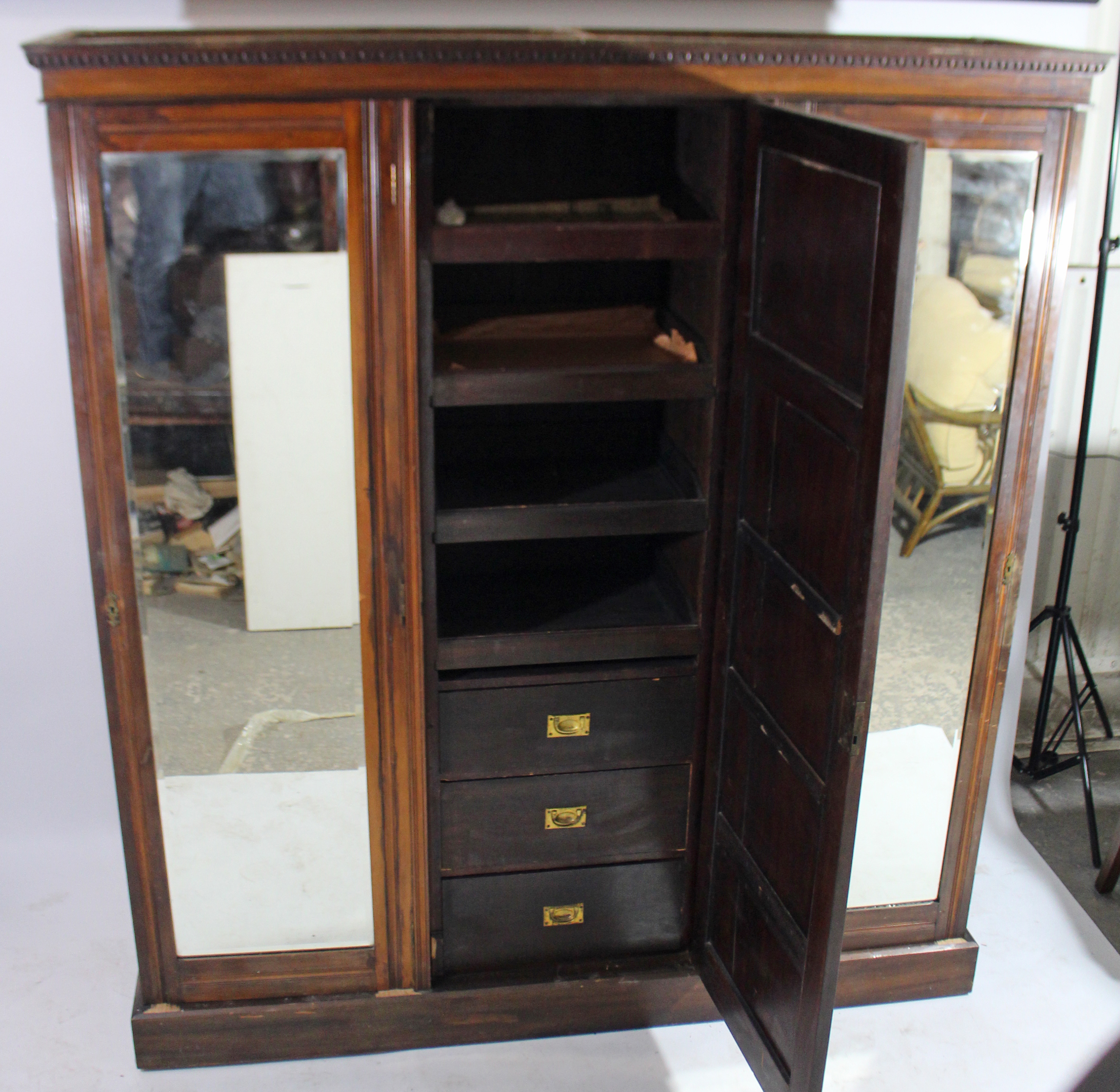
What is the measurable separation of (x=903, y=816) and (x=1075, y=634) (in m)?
0.95

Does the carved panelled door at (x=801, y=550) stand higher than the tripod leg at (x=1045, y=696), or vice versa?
the carved panelled door at (x=801, y=550)

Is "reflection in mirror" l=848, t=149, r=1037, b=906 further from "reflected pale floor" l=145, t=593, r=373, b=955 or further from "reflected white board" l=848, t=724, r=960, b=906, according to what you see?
"reflected pale floor" l=145, t=593, r=373, b=955

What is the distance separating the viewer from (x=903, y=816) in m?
2.62

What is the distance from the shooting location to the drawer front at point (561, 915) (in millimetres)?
2605

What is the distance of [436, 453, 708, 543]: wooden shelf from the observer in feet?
7.73

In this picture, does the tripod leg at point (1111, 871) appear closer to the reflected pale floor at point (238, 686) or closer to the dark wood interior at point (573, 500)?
the dark wood interior at point (573, 500)

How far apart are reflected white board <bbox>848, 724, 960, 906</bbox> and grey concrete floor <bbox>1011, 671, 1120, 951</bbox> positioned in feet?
2.10

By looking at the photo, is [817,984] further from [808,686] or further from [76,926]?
[76,926]

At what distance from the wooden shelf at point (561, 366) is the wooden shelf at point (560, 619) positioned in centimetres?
45

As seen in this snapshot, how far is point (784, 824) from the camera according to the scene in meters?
2.21

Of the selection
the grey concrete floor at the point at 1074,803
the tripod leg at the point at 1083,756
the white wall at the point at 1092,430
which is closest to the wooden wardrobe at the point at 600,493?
the grey concrete floor at the point at 1074,803

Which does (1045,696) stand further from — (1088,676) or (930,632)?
(930,632)

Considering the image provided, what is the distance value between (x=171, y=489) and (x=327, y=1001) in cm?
112

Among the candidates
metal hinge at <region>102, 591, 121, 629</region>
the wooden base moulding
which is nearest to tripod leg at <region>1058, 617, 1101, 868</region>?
the wooden base moulding
